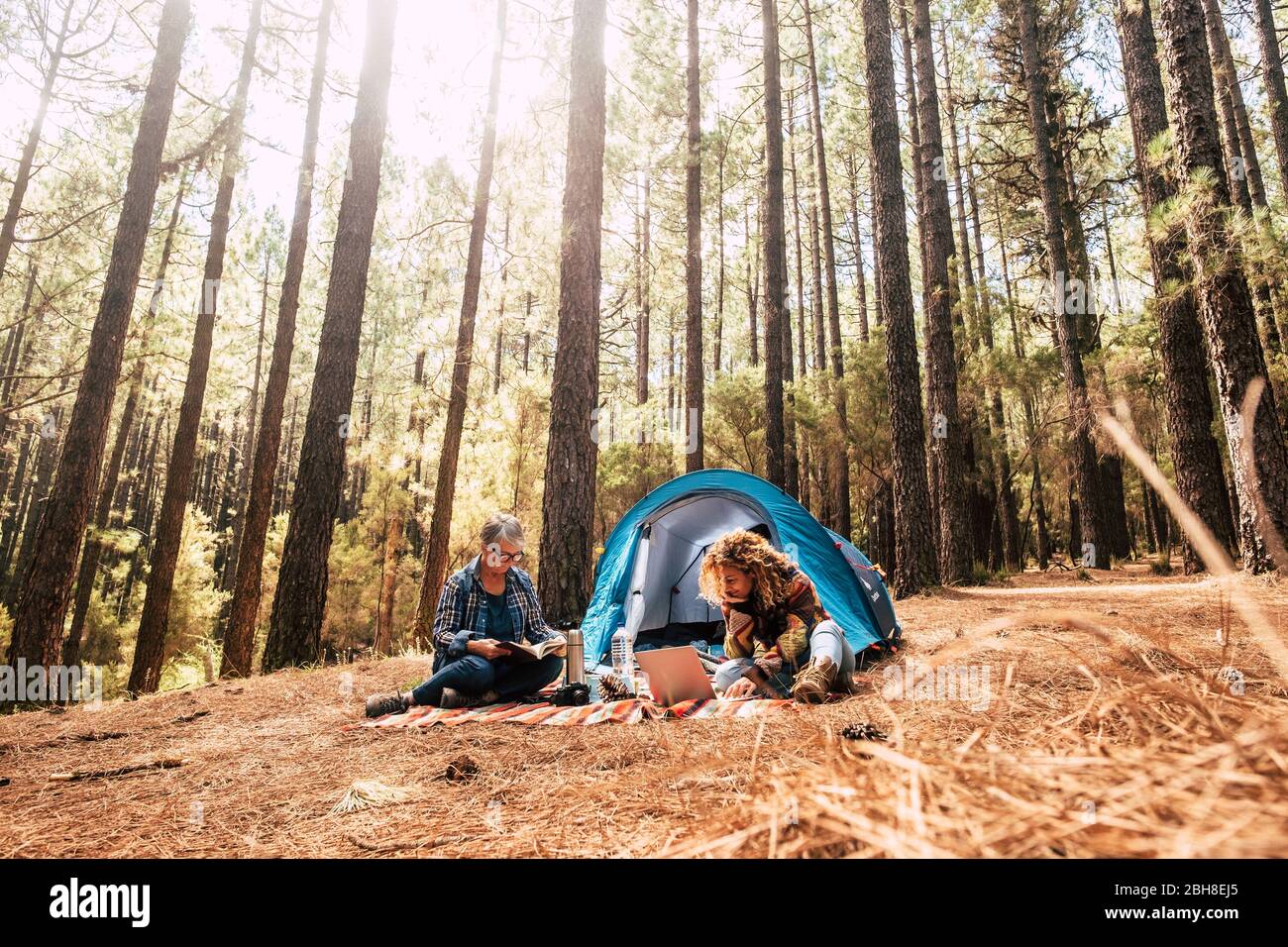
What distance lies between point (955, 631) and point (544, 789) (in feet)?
13.2

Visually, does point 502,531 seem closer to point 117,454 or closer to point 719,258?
point 117,454

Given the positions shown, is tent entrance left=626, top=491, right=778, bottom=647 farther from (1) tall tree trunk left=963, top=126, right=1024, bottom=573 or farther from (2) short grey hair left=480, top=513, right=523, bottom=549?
(1) tall tree trunk left=963, top=126, right=1024, bottom=573

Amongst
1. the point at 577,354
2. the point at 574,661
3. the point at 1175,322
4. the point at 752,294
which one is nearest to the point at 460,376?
the point at 577,354

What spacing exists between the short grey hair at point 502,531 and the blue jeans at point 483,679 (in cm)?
69

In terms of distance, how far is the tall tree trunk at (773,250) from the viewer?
33.3 ft

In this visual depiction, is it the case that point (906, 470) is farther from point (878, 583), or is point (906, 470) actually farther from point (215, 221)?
point (215, 221)

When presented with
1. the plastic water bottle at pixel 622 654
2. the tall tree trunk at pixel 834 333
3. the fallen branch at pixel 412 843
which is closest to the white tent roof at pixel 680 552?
the plastic water bottle at pixel 622 654

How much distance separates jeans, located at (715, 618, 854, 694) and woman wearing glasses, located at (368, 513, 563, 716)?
1098 mm

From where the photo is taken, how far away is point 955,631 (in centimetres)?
469

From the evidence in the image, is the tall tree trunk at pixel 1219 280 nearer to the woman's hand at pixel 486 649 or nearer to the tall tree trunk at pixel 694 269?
the woman's hand at pixel 486 649

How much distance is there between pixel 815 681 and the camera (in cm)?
282

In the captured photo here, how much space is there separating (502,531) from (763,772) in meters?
2.63
